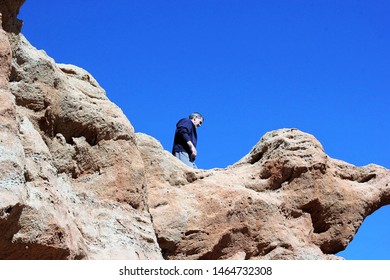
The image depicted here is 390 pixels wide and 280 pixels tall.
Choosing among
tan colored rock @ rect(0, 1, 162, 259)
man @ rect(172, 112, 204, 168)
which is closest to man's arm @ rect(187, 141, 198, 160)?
man @ rect(172, 112, 204, 168)

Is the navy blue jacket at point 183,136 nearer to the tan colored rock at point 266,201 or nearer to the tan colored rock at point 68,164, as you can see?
the tan colored rock at point 266,201

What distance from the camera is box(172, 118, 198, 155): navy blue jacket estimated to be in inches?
471

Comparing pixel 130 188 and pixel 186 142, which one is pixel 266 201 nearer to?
pixel 186 142

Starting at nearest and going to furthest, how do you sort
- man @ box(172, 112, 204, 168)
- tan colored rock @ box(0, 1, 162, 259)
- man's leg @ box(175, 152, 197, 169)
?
tan colored rock @ box(0, 1, 162, 259), man's leg @ box(175, 152, 197, 169), man @ box(172, 112, 204, 168)

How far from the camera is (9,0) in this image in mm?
7156

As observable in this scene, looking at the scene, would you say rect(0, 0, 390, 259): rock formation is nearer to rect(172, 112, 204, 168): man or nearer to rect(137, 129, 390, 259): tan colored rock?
rect(137, 129, 390, 259): tan colored rock

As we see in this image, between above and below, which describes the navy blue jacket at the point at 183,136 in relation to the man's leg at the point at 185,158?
above

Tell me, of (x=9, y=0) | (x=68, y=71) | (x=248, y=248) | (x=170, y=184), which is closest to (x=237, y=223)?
(x=248, y=248)

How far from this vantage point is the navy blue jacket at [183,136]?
39.2 feet

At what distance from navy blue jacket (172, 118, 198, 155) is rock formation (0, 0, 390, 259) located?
3.01 ft

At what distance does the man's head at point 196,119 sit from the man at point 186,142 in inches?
8.0

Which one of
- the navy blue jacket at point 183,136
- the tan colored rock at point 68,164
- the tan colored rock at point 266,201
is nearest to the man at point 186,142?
the navy blue jacket at point 183,136

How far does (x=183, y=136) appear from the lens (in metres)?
11.9
